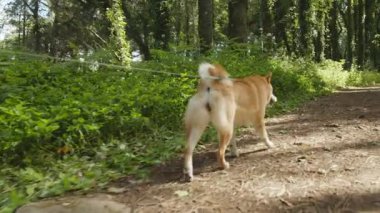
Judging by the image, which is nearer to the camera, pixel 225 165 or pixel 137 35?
pixel 225 165

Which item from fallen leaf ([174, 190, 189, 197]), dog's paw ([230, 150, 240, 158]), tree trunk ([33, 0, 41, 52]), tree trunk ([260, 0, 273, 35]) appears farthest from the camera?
tree trunk ([33, 0, 41, 52])

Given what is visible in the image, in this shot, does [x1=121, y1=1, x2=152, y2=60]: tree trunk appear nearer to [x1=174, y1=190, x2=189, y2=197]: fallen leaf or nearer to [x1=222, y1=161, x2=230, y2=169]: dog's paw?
[x1=222, y1=161, x2=230, y2=169]: dog's paw

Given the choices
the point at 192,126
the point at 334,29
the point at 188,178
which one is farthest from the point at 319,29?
the point at 188,178

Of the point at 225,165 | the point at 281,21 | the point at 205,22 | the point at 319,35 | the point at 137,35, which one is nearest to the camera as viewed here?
the point at 225,165

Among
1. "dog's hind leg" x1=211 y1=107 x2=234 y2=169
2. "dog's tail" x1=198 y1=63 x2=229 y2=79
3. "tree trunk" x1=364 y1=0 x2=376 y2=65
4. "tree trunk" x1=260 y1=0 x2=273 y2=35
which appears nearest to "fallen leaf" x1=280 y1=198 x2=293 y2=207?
"dog's hind leg" x1=211 y1=107 x2=234 y2=169

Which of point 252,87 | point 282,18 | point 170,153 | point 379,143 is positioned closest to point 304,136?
point 379,143

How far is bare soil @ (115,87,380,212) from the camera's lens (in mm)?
3793

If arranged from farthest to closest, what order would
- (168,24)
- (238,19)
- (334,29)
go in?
1. (334,29)
2. (168,24)
3. (238,19)

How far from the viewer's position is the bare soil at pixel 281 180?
379 centimetres

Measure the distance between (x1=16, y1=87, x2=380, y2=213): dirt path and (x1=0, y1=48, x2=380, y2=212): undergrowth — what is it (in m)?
0.49

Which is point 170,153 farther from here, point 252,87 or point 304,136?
point 304,136

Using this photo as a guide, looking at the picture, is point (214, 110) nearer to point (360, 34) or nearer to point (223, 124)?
point (223, 124)

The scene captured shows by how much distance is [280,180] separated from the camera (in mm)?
4402

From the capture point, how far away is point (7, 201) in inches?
151
